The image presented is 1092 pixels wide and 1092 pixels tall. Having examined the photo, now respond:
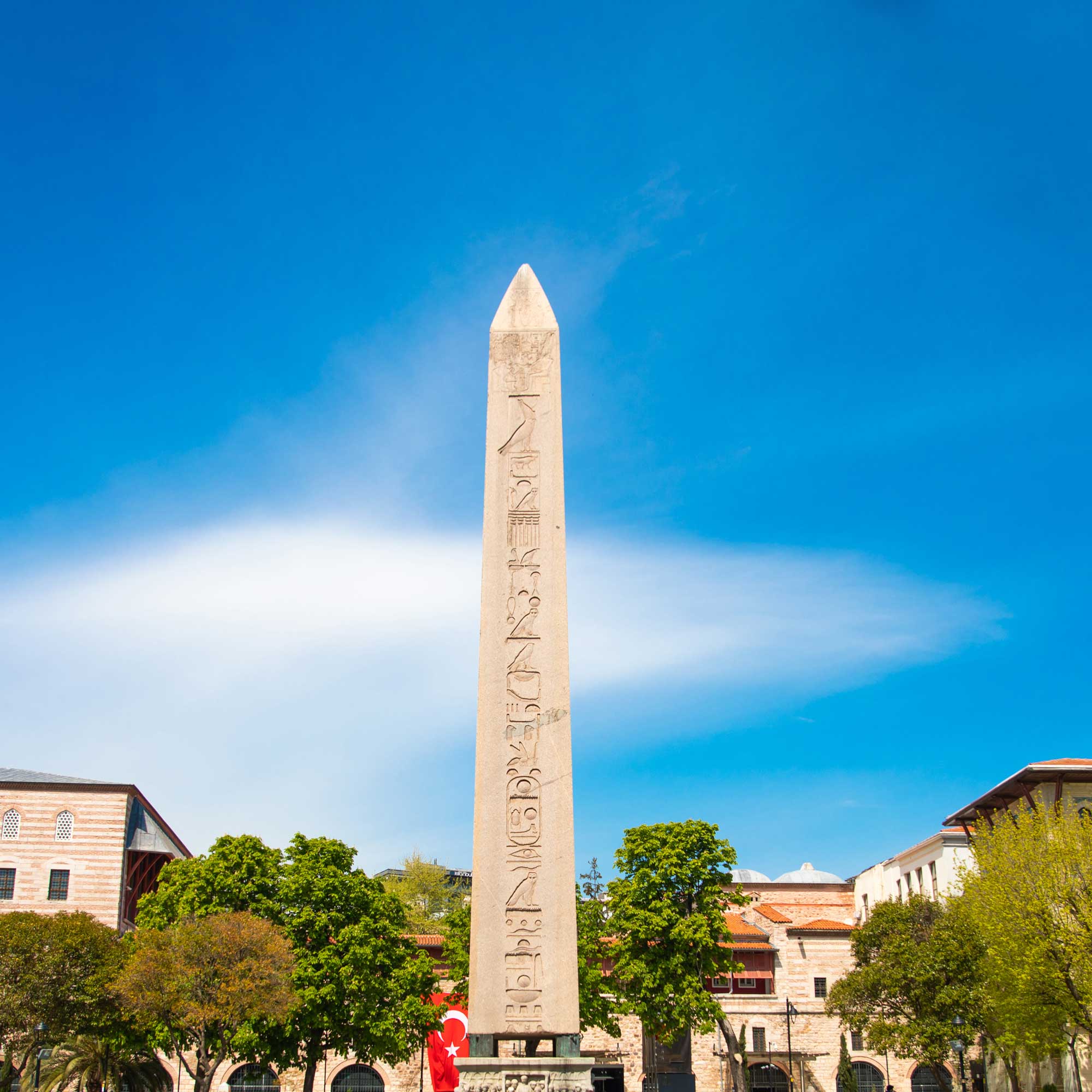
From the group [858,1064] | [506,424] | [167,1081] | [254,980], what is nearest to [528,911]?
[506,424]

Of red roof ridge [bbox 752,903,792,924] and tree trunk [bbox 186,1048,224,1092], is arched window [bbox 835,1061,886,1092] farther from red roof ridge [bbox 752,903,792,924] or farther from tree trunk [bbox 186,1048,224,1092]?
tree trunk [bbox 186,1048,224,1092]

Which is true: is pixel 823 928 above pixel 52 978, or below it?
above

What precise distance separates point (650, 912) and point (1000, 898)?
36.0ft

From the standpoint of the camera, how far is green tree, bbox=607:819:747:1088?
3281 cm

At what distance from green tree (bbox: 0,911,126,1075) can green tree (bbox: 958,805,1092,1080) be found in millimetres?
22891

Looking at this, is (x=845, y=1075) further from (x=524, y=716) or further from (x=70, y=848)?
(x=524, y=716)

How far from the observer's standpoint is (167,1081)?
36.2m

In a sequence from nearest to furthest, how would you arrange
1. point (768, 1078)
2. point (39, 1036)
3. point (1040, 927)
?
1. point (1040, 927)
2. point (39, 1036)
3. point (768, 1078)

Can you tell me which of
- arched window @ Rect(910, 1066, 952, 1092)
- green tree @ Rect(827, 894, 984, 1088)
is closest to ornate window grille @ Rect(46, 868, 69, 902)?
green tree @ Rect(827, 894, 984, 1088)

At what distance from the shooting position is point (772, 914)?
147 ft

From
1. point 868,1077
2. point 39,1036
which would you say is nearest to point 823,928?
point 868,1077

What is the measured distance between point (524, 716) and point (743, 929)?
125ft

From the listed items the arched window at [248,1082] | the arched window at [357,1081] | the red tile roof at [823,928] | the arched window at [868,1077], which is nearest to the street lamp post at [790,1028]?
the arched window at [868,1077]

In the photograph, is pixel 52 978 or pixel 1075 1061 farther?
pixel 52 978
